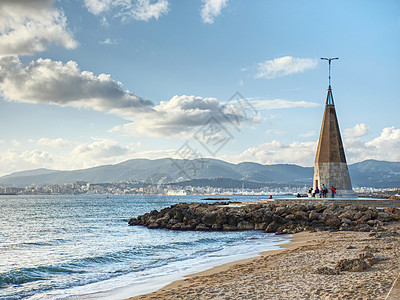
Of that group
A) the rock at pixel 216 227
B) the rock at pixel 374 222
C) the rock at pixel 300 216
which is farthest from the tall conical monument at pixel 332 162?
the rock at pixel 216 227

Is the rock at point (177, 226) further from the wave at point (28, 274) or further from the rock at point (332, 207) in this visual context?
the wave at point (28, 274)

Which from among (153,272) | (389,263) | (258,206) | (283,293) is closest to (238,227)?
(258,206)

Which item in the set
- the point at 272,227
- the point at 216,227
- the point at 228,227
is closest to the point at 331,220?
the point at 272,227

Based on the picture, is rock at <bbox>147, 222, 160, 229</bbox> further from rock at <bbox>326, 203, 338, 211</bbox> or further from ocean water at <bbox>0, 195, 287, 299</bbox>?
rock at <bbox>326, 203, 338, 211</bbox>

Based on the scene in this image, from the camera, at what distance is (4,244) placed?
18.2 metres

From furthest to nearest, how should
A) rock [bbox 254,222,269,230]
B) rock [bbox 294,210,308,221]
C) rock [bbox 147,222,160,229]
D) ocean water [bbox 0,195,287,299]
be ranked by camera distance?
rock [bbox 147,222,160,229], rock [bbox 254,222,269,230], rock [bbox 294,210,308,221], ocean water [bbox 0,195,287,299]

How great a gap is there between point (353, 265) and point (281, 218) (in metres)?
13.4

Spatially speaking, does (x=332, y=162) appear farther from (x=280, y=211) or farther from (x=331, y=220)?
(x=331, y=220)

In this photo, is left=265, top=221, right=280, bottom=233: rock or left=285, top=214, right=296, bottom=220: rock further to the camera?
left=285, top=214, right=296, bottom=220: rock

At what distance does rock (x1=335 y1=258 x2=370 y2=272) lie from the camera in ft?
24.0

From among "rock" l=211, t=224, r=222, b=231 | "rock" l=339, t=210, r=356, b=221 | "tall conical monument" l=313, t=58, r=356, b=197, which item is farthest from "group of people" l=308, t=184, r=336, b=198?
"rock" l=211, t=224, r=222, b=231

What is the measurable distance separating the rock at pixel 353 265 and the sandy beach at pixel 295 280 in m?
0.09

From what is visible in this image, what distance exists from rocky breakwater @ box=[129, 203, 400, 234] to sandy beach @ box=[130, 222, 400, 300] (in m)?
8.23

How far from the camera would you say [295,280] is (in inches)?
277
